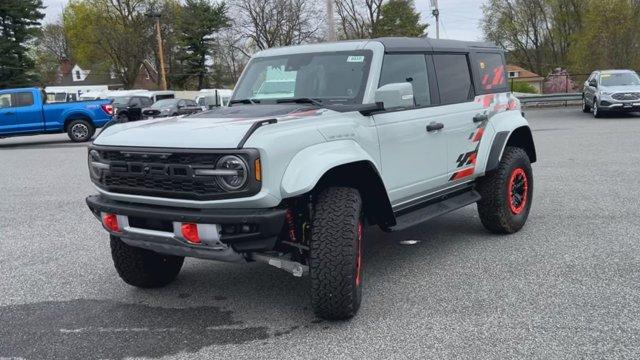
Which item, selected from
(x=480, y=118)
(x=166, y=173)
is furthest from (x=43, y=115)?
(x=166, y=173)

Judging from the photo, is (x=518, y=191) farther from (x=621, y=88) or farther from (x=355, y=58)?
(x=621, y=88)

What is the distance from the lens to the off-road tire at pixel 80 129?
18641 mm

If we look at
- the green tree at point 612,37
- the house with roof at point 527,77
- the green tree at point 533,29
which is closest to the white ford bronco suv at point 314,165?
the green tree at point 612,37

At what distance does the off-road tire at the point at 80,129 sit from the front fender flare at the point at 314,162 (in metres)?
16.8

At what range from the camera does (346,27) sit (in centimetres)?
5709

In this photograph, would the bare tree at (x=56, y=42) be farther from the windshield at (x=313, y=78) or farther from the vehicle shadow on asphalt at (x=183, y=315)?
the vehicle shadow on asphalt at (x=183, y=315)

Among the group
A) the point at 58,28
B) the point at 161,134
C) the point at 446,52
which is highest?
the point at 58,28

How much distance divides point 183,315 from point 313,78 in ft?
7.07

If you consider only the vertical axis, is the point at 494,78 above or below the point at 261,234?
above

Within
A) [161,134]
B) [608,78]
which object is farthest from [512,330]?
[608,78]

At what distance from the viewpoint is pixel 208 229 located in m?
3.49

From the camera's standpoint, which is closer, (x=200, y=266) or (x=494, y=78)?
(x=200, y=266)

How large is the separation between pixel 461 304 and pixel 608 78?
18.9m

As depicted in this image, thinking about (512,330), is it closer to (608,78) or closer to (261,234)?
(261,234)
